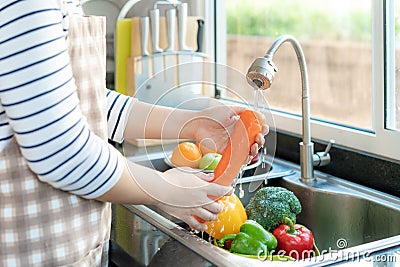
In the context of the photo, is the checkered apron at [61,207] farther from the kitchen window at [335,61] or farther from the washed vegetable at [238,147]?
the kitchen window at [335,61]

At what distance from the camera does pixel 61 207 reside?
3.27 feet

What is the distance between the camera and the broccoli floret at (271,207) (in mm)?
1298

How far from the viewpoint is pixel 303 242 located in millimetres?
1212

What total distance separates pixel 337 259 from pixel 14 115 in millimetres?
526

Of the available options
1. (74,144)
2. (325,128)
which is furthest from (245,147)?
(325,128)

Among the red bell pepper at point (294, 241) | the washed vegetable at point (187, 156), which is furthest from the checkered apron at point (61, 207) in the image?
the washed vegetable at point (187, 156)

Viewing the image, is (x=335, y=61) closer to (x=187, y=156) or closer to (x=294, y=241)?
(x=187, y=156)

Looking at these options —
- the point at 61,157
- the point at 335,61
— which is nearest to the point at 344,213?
the point at 335,61

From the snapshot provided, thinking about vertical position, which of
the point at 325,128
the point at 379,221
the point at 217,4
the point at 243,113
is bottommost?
the point at 379,221

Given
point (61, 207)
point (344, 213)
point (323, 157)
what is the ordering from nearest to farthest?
point (61, 207) < point (344, 213) < point (323, 157)

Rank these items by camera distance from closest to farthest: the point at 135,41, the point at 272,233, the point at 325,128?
the point at 272,233 < the point at 325,128 < the point at 135,41

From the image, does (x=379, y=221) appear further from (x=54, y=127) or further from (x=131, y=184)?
(x=54, y=127)

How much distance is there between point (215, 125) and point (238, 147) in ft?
0.37

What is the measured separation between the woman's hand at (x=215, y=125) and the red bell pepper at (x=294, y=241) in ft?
0.62
